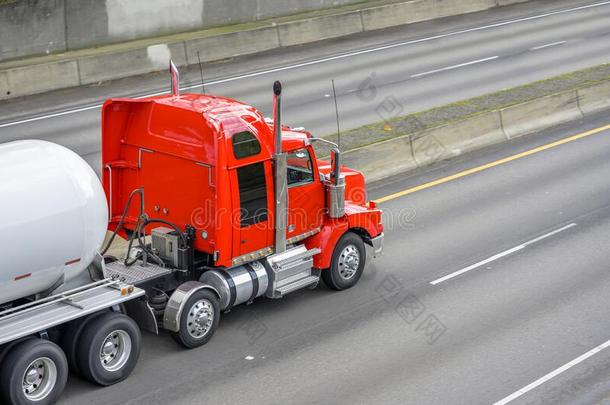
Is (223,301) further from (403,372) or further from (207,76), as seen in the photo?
(207,76)

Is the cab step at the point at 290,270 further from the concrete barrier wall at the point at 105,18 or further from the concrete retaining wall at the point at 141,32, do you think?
the concrete barrier wall at the point at 105,18

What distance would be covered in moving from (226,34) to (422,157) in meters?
12.3

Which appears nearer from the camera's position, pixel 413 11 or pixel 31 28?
pixel 31 28

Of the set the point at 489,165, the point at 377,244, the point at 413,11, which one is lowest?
the point at 489,165

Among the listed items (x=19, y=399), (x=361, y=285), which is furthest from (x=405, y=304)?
(x=19, y=399)

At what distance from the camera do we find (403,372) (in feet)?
42.2

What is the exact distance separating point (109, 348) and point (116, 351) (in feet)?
0.56

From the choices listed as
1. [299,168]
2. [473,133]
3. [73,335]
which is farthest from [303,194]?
[473,133]

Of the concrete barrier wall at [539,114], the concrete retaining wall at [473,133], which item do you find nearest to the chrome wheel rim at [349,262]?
the concrete retaining wall at [473,133]

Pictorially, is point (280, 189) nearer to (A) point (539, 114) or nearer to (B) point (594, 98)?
(A) point (539, 114)

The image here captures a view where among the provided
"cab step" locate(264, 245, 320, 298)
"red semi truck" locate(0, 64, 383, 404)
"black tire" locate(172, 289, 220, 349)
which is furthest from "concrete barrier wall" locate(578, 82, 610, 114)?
"black tire" locate(172, 289, 220, 349)

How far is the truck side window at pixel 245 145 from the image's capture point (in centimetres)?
1329

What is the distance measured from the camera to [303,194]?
14562mm

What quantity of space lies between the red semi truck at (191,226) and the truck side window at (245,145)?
0.05ft
